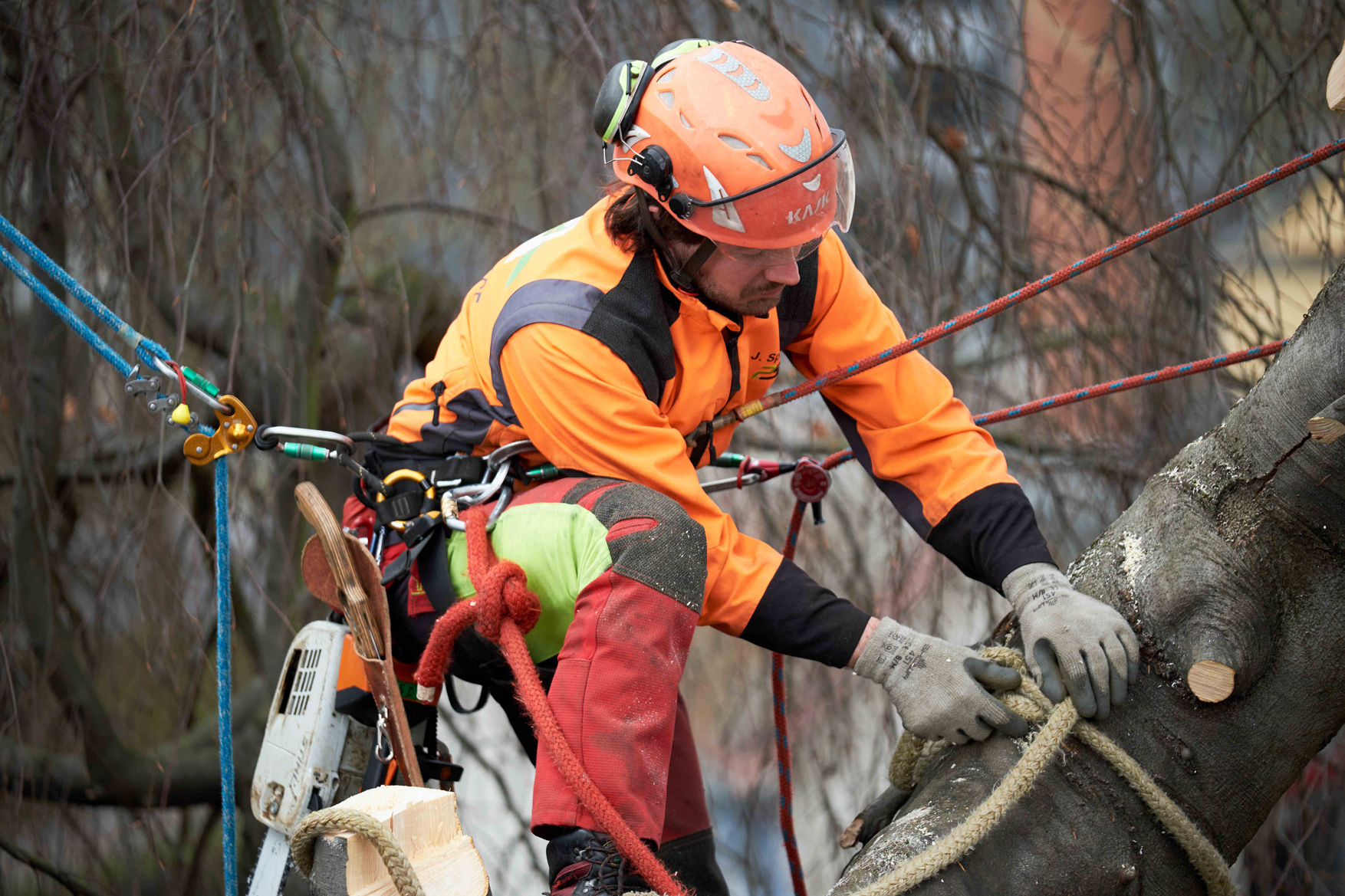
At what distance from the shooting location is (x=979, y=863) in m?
1.31

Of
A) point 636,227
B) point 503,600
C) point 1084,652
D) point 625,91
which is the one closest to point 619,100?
point 625,91

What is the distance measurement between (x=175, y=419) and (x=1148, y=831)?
59.0 inches

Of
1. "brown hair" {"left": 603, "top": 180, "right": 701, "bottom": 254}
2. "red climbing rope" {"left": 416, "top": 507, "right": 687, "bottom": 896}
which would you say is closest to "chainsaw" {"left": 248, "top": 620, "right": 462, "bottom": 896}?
"red climbing rope" {"left": 416, "top": 507, "right": 687, "bottom": 896}

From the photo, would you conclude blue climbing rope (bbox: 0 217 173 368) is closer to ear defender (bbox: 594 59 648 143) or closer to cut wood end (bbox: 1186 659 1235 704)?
ear defender (bbox: 594 59 648 143)

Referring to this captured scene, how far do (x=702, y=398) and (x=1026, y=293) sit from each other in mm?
556

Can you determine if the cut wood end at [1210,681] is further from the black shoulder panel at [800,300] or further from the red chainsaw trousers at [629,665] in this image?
the black shoulder panel at [800,300]

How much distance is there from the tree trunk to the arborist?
70 mm

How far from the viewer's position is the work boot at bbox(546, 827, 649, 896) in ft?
4.59

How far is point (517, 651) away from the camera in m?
1.50

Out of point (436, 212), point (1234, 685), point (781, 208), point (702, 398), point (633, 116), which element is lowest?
point (1234, 685)

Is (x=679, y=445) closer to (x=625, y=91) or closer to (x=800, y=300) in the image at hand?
(x=800, y=300)

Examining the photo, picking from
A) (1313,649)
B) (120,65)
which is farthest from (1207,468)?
(120,65)

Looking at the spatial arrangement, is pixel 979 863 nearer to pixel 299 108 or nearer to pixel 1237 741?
pixel 1237 741

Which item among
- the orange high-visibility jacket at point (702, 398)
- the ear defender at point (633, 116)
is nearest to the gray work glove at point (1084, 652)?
the orange high-visibility jacket at point (702, 398)
